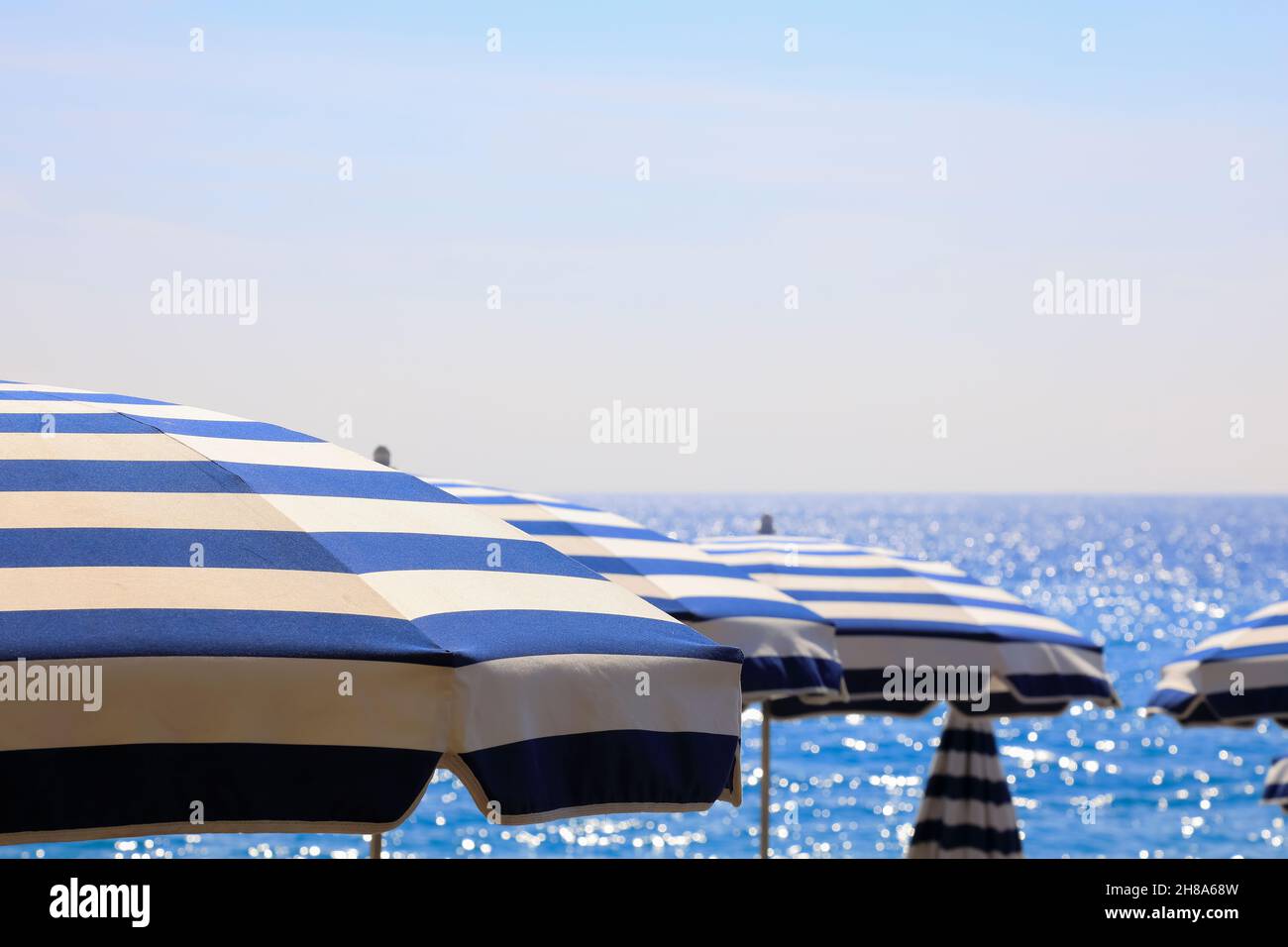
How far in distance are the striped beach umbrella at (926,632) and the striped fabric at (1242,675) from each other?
0.65 meters

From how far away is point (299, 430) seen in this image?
358 cm

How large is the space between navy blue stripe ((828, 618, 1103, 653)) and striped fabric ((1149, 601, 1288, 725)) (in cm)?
133

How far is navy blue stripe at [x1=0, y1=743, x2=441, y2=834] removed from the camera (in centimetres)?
223

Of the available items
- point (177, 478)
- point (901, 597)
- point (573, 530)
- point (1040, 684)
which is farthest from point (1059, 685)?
point (177, 478)

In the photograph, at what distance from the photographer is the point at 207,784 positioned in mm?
2332

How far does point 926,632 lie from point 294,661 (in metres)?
4.82


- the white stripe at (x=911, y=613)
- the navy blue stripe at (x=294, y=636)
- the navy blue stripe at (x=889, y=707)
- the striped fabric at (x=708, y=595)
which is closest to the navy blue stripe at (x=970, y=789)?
the navy blue stripe at (x=889, y=707)

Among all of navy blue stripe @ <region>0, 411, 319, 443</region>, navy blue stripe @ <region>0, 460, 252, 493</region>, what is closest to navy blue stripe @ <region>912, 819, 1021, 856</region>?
navy blue stripe @ <region>0, 411, 319, 443</region>

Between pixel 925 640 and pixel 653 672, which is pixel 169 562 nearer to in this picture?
pixel 653 672

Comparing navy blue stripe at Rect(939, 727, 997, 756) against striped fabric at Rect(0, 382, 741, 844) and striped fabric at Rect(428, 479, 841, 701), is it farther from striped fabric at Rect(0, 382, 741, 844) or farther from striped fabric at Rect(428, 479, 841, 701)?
striped fabric at Rect(0, 382, 741, 844)

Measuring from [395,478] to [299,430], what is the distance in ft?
1.24

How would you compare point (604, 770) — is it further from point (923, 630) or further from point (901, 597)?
point (901, 597)

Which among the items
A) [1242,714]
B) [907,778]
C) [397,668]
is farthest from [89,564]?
[907,778]
